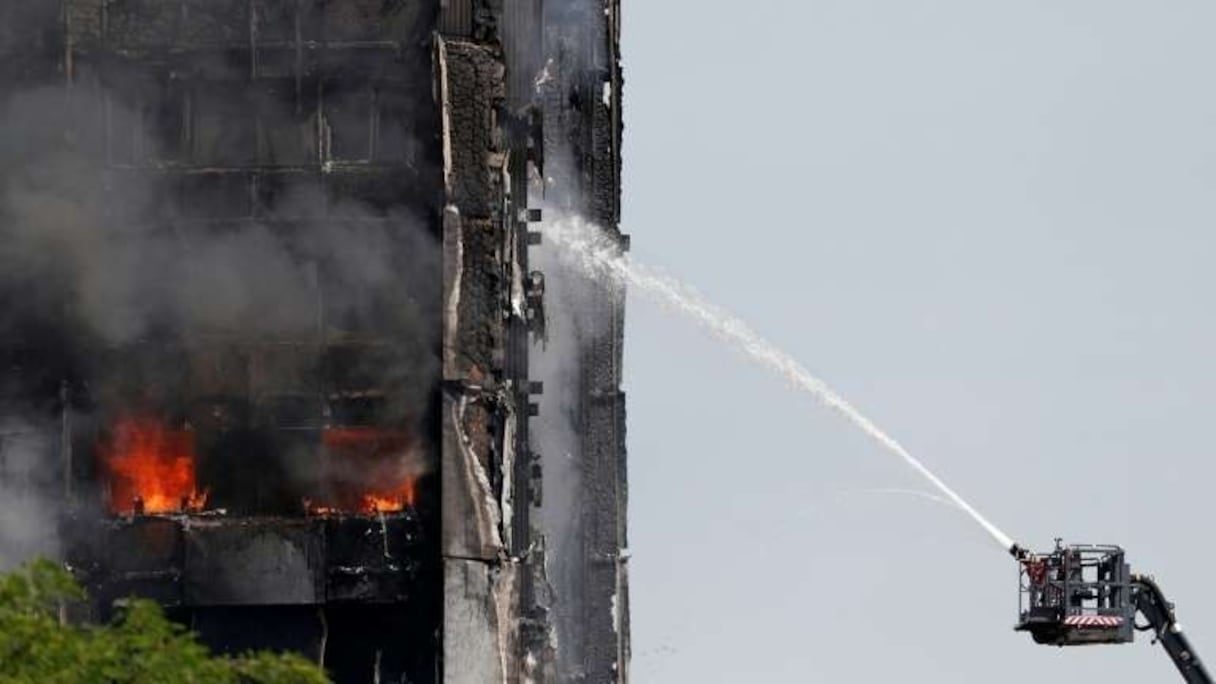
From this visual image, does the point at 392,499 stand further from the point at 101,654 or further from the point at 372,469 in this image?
the point at 101,654

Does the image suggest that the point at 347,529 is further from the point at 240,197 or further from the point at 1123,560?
the point at 1123,560

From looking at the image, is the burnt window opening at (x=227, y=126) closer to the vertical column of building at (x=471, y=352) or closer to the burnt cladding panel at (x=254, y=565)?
the vertical column of building at (x=471, y=352)

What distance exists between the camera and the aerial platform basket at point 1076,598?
48.7m

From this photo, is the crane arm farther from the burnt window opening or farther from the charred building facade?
the burnt window opening

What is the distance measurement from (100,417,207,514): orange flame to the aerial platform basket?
1373 centimetres

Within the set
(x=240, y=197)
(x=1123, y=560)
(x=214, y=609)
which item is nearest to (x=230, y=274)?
(x=240, y=197)

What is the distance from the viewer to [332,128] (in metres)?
57.8

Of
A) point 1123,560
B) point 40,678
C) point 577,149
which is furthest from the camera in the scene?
point 577,149

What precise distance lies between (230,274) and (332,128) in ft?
8.15

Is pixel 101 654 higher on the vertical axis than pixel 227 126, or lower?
lower

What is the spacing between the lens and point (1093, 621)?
48781 millimetres

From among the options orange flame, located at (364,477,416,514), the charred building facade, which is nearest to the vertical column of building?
the charred building facade

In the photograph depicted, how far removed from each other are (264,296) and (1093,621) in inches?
571

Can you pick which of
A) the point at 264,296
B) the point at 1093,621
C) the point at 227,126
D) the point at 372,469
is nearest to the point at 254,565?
the point at 372,469
